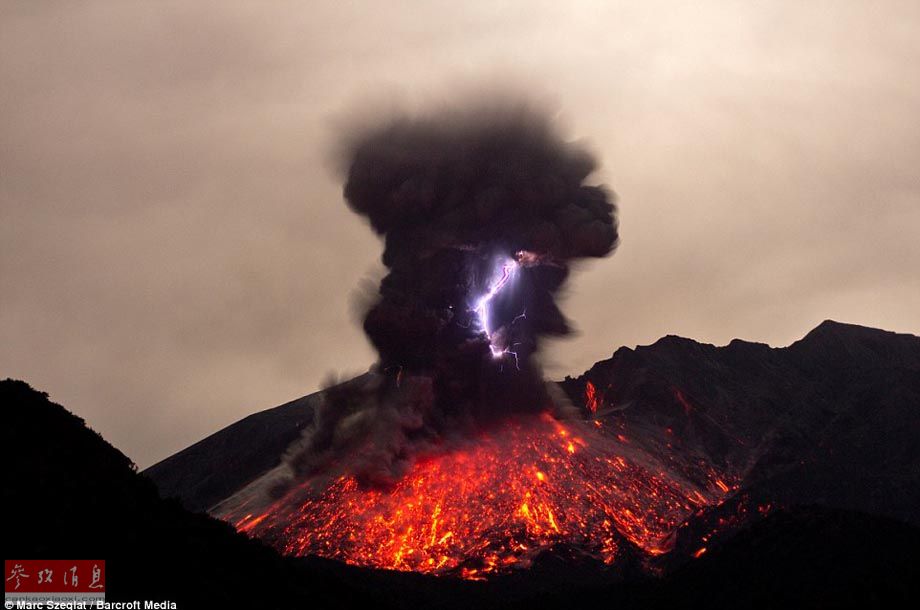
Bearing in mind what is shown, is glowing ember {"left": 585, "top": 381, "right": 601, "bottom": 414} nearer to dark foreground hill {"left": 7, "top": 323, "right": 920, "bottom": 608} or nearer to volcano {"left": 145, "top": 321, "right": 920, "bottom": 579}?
volcano {"left": 145, "top": 321, "right": 920, "bottom": 579}

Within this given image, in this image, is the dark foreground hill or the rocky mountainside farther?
the rocky mountainside

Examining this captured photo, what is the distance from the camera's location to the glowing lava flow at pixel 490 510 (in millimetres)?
110500

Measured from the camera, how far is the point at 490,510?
116438 millimetres

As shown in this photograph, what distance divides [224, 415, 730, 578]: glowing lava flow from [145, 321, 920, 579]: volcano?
0.20 meters

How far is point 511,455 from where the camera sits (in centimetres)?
12512

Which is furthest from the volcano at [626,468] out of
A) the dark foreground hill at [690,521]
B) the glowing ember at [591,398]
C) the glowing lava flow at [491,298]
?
the glowing lava flow at [491,298]

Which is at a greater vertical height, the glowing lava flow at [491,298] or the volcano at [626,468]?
the glowing lava flow at [491,298]

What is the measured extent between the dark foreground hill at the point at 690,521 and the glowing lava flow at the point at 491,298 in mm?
22930

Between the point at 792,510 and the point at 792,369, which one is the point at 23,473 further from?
the point at 792,369

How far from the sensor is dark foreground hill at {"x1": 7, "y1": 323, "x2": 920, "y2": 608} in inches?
2373

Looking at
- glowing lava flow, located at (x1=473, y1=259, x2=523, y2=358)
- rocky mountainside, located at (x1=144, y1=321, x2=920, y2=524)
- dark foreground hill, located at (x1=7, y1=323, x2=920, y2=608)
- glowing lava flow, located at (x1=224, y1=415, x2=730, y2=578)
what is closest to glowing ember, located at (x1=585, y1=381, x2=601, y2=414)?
rocky mountainside, located at (x1=144, y1=321, x2=920, y2=524)

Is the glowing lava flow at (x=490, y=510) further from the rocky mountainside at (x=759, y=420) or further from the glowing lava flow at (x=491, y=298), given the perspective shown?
the glowing lava flow at (x=491, y=298)

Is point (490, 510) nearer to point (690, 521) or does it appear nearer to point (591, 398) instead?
point (690, 521)

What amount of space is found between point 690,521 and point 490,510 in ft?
63.9
